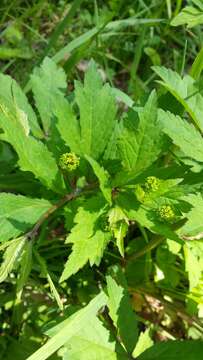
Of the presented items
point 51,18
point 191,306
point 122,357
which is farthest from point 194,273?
point 51,18

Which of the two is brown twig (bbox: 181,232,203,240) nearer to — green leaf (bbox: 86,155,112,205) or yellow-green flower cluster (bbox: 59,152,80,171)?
green leaf (bbox: 86,155,112,205)

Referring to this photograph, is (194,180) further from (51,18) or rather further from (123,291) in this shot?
(51,18)

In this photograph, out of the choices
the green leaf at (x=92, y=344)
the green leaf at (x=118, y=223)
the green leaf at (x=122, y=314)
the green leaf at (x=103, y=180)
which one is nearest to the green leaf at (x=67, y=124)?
the green leaf at (x=103, y=180)

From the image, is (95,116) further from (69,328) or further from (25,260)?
(69,328)

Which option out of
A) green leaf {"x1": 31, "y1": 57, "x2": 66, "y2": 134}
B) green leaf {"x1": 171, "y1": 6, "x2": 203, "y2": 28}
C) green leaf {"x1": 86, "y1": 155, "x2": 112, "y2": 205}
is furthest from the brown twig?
green leaf {"x1": 171, "y1": 6, "x2": 203, "y2": 28}

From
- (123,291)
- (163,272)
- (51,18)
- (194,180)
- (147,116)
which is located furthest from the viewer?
(51,18)

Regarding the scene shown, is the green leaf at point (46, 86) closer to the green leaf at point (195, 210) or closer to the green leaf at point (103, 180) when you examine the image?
the green leaf at point (103, 180)
